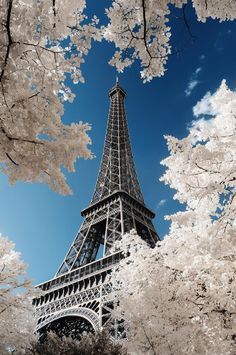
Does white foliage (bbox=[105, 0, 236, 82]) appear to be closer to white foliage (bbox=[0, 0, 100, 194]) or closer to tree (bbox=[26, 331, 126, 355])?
white foliage (bbox=[0, 0, 100, 194])

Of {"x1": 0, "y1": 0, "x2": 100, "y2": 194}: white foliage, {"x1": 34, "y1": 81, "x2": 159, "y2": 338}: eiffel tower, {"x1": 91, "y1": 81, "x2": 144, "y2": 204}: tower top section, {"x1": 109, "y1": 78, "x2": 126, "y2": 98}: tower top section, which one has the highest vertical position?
{"x1": 109, "y1": 78, "x2": 126, "y2": 98}: tower top section

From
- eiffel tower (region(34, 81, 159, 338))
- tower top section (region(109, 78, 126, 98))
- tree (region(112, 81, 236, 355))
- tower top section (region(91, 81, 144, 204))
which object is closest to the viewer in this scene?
tree (region(112, 81, 236, 355))

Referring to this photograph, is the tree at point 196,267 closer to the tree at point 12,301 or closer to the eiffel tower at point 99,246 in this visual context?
the tree at point 12,301

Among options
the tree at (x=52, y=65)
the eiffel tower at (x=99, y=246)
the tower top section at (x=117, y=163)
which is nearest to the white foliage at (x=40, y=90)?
the tree at (x=52, y=65)

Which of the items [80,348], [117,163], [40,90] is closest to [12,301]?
[80,348]

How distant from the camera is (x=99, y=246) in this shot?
1366 inches

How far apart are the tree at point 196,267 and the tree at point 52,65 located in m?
2.56

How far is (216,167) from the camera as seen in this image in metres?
6.78

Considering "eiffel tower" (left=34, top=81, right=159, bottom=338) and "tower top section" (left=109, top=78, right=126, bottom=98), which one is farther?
"tower top section" (left=109, top=78, right=126, bottom=98)

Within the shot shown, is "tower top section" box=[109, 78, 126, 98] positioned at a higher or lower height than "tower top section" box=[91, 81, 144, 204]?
higher

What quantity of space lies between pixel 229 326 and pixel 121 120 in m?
46.6

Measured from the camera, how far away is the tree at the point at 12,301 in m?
11.9

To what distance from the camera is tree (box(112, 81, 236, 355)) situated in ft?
21.3

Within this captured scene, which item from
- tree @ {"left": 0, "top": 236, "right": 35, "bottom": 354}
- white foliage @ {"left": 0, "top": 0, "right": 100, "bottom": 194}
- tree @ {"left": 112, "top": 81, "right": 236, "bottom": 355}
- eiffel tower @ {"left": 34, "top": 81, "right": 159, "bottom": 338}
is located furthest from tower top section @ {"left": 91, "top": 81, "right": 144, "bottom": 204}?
white foliage @ {"left": 0, "top": 0, "right": 100, "bottom": 194}
